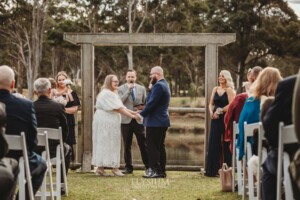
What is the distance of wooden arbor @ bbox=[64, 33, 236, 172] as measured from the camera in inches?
418

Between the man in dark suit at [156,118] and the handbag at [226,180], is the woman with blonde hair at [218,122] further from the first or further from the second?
the handbag at [226,180]

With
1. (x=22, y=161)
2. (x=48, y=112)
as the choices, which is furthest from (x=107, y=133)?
(x=22, y=161)

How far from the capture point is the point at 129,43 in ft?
35.3

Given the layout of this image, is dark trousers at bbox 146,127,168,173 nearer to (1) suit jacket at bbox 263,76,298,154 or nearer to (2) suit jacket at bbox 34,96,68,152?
(2) suit jacket at bbox 34,96,68,152

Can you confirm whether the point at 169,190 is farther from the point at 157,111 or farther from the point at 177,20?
the point at 177,20

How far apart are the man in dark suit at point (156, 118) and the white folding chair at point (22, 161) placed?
443 centimetres

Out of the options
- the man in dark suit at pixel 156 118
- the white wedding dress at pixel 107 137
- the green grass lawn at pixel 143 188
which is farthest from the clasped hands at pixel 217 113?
the white wedding dress at pixel 107 137

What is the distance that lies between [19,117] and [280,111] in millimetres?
2195

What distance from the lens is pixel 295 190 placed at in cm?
402

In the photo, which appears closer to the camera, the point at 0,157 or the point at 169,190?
the point at 0,157

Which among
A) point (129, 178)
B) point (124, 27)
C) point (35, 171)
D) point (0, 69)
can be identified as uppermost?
point (124, 27)

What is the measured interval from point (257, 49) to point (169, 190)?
99.6 feet

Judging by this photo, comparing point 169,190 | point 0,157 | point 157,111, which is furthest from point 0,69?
point 157,111

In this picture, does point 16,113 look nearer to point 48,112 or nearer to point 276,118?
point 48,112
